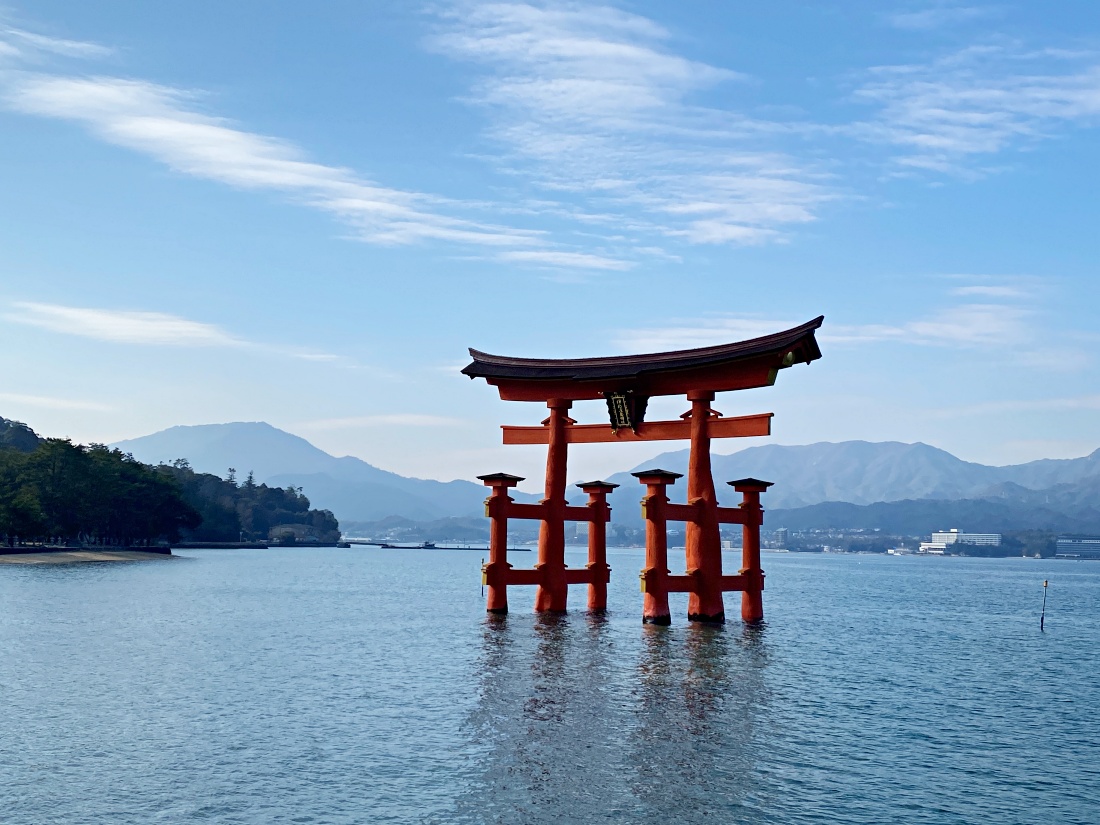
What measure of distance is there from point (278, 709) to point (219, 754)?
4.93m

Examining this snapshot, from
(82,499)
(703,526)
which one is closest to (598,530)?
(703,526)

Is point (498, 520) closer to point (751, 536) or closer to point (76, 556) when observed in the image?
point (751, 536)

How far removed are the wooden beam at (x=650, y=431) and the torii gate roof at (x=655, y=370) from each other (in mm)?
1349

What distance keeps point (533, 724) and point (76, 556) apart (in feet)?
310

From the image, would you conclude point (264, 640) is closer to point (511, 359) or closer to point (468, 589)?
point (511, 359)

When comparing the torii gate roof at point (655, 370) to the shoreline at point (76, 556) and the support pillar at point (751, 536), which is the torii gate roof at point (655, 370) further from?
the shoreline at point (76, 556)

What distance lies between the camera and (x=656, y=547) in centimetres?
4175

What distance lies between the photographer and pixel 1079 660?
43125mm

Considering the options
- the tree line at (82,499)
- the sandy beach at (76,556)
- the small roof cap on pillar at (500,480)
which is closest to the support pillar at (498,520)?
the small roof cap on pillar at (500,480)

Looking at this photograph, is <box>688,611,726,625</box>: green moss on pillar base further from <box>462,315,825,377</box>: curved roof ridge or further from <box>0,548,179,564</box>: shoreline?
<box>0,548,179,564</box>: shoreline

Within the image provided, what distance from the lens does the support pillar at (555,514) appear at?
4453 cm

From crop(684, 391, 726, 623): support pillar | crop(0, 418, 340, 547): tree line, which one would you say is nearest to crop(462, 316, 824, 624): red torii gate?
crop(684, 391, 726, 623): support pillar

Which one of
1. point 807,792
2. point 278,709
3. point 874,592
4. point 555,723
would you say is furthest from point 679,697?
point 874,592

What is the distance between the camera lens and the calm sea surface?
60.6 feet
